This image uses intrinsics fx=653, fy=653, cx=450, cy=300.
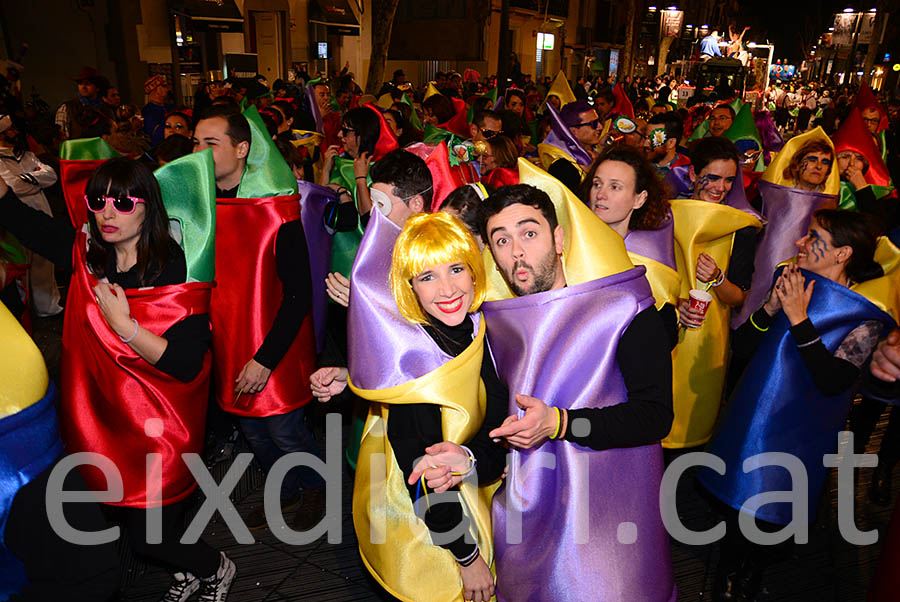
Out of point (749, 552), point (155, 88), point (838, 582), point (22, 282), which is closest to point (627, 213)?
point (749, 552)

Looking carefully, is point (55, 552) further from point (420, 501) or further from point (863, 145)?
point (863, 145)

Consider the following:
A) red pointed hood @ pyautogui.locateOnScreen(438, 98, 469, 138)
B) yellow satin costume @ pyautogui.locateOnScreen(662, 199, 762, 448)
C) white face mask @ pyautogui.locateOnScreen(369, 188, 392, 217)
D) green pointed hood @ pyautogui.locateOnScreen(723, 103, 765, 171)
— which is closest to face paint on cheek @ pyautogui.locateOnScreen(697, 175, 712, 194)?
yellow satin costume @ pyautogui.locateOnScreen(662, 199, 762, 448)

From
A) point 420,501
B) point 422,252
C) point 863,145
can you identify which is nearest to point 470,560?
point 420,501

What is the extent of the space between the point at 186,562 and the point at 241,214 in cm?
161

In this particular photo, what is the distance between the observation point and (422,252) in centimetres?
210

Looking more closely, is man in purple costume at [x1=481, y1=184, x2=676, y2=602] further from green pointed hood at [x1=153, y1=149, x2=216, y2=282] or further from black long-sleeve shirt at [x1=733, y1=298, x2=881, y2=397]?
green pointed hood at [x1=153, y1=149, x2=216, y2=282]

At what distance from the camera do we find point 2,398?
1.64 m

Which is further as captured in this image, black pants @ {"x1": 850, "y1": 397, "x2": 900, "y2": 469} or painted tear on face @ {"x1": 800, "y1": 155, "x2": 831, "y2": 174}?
painted tear on face @ {"x1": 800, "y1": 155, "x2": 831, "y2": 174}

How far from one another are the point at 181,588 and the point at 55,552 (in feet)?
5.09

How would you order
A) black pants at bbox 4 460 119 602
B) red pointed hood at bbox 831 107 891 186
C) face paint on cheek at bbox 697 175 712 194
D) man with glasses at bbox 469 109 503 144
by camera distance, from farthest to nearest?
1. man with glasses at bbox 469 109 503 144
2. red pointed hood at bbox 831 107 891 186
3. face paint on cheek at bbox 697 175 712 194
4. black pants at bbox 4 460 119 602

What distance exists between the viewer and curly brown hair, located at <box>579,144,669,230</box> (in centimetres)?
324

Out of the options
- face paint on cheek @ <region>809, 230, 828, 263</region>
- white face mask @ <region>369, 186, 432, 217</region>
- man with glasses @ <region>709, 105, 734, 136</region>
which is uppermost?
man with glasses @ <region>709, 105, 734, 136</region>

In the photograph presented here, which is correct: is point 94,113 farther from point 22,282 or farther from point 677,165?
point 677,165

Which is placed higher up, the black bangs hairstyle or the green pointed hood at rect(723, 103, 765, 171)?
the green pointed hood at rect(723, 103, 765, 171)
